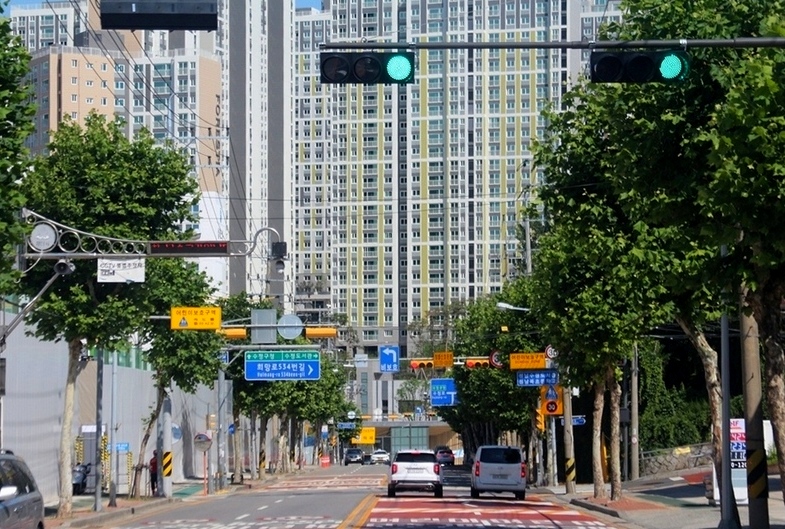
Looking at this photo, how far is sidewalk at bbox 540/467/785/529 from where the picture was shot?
29406 millimetres

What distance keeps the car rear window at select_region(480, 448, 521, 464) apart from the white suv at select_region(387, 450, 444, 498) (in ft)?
5.91

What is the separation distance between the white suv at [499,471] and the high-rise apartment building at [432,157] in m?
125

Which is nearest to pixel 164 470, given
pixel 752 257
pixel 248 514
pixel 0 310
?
pixel 0 310

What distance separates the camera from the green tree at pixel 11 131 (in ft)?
60.5

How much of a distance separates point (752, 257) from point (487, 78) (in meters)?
162

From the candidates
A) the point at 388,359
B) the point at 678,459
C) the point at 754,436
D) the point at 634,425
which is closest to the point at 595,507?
the point at 754,436

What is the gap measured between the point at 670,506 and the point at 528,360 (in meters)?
19.2

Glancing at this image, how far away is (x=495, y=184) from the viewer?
575 ft

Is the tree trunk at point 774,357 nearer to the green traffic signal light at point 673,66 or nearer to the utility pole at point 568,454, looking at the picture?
the green traffic signal light at point 673,66

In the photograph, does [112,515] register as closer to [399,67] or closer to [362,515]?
[362,515]

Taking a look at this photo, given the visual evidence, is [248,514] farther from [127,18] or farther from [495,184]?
[495,184]

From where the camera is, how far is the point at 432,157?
176375mm

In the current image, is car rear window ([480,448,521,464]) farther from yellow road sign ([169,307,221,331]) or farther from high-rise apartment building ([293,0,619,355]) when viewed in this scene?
high-rise apartment building ([293,0,619,355])

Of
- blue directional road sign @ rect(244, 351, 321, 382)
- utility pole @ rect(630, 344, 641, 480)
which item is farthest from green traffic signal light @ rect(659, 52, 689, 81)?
blue directional road sign @ rect(244, 351, 321, 382)
